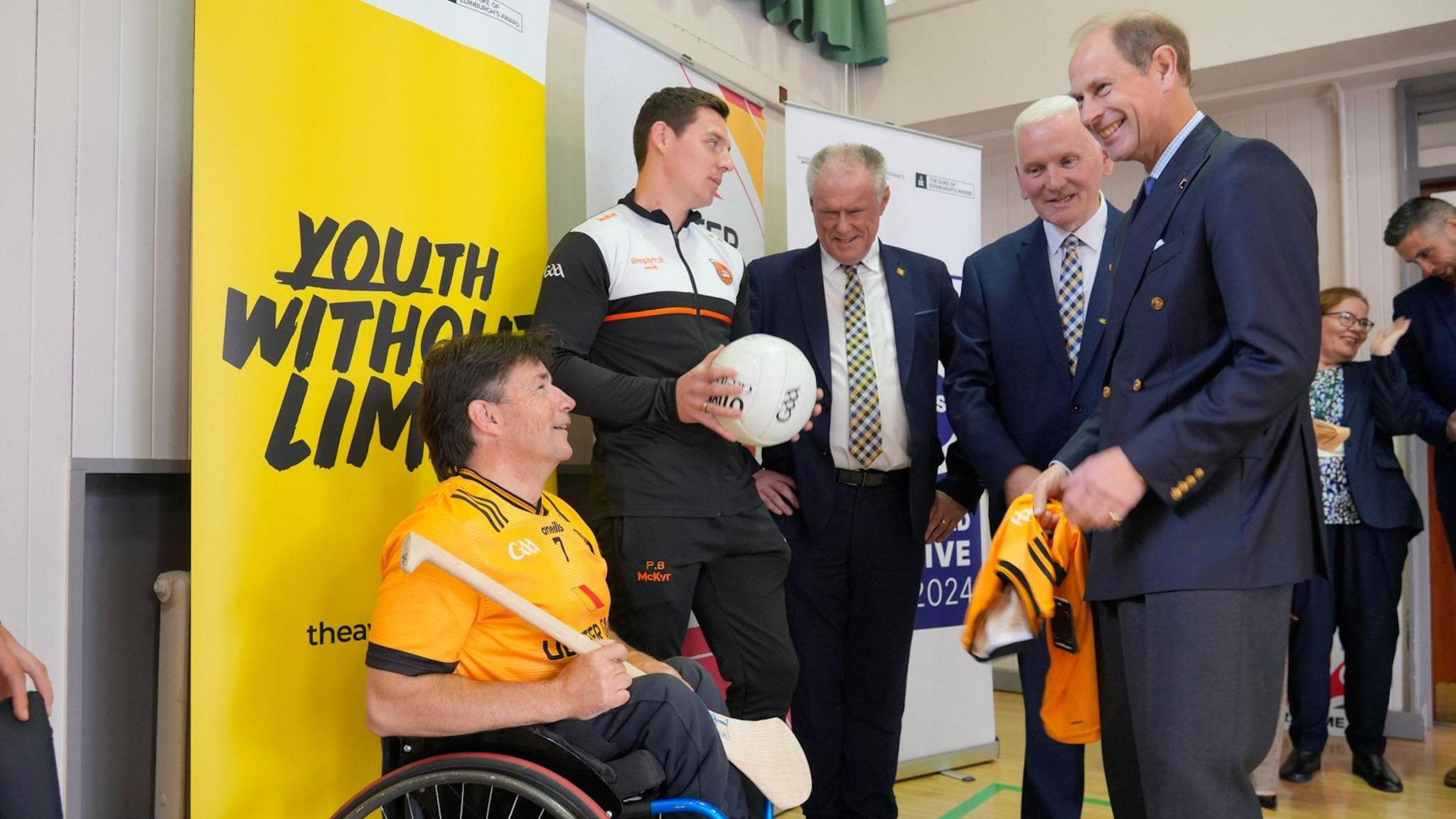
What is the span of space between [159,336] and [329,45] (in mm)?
688

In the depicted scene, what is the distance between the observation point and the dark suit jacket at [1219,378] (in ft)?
4.79

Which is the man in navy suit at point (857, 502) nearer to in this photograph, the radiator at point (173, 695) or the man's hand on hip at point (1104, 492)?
the man's hand on hip at point (1104, 492)

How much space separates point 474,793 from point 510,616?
280 mm

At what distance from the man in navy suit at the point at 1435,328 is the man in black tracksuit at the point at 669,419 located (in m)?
2.72

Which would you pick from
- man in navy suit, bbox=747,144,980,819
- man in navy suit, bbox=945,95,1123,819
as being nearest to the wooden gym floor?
man in navy suit, bbox=747,144,980,819

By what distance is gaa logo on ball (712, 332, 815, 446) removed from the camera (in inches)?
80.9

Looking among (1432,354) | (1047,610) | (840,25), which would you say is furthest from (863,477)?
(840,25)

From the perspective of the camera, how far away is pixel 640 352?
7.58 ft

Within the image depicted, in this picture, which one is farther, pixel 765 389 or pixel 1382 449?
pixel 1382 449

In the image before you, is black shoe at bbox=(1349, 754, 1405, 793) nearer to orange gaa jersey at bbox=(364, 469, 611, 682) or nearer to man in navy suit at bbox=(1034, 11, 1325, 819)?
man in navy suit at bbox=(1034, 11, 1325, 819)

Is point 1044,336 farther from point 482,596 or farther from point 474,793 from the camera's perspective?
point 474,793

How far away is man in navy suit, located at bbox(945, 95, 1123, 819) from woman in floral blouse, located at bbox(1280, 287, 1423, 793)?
179 centimetres

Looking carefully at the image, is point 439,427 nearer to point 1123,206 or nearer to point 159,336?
point 159,336

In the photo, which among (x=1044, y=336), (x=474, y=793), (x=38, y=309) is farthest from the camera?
(x=1044, y=336)
